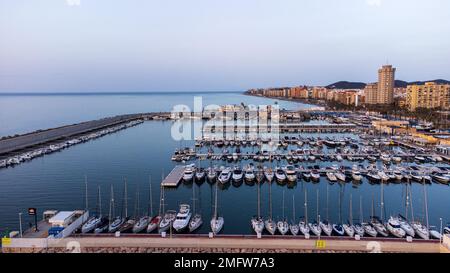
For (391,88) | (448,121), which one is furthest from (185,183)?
(391,88)

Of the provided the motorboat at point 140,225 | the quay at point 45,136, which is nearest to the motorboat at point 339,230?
the motorboat at point 140,225

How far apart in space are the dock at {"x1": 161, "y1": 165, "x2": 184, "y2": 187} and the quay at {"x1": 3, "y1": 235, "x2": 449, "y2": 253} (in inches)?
176

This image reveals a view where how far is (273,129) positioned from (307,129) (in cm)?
204

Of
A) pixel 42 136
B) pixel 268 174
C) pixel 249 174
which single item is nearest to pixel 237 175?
pixel 249 174

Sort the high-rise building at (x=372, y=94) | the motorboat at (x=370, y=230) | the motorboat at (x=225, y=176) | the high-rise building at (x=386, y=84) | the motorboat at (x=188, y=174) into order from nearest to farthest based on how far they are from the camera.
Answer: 1. the motorboat at (x=370, y=230)
2. the motorboat at (x=225, y=176)
3. the motorboat at (x=188, y=174)
4. the high-rise building at (x=386, y=84)
5. the high-rise building at (x=372, y=94)

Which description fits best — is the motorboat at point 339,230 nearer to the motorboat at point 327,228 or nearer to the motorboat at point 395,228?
the motorboat at point 327,228

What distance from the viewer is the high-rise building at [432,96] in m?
27.4

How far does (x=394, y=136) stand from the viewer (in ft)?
55.7

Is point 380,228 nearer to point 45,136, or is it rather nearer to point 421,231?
point 421,231

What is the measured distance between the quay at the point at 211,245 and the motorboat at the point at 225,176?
15.6ft

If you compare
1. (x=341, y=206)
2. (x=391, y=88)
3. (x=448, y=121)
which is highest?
(x=391, y=88)

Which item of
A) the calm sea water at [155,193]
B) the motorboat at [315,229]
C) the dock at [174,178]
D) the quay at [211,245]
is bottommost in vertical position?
the calm sea water at [155,193]

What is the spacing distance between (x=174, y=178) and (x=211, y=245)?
5.49m
